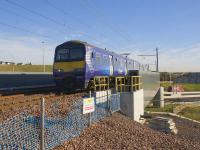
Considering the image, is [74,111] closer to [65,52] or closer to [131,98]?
[131,98]

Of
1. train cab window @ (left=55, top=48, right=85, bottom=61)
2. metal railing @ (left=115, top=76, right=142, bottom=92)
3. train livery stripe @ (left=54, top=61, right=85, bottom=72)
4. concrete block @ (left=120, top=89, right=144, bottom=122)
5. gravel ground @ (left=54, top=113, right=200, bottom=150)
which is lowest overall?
gravel ground @ (left=54, top=113, right=200, bottom=150)

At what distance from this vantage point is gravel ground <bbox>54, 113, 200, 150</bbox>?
34.0 ft

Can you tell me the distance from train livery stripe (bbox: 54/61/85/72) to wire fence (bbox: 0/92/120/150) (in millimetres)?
6227

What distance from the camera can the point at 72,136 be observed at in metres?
10.5

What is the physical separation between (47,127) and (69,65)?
34.8 ft

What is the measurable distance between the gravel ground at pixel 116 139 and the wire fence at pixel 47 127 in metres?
0.27

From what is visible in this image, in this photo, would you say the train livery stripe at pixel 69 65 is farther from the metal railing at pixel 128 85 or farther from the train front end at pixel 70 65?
the metal railing at pixel 128 85

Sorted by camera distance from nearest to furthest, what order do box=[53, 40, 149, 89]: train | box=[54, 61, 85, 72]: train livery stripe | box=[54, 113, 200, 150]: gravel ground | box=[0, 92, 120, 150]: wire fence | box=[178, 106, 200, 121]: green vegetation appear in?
box=[0, 92, 120, 150]: wire fence → box=[54, 113, 200, 150]: gravel ground → box=[53, 40, 149, 89]: train → box=[54, 61, 85, 72]: train livery stripe → box=[178, 106, 200, 121]: green vegetation

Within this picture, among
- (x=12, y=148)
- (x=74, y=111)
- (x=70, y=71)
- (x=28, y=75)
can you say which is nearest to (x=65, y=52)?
(x=70, y=71)

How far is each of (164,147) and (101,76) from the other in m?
9.32

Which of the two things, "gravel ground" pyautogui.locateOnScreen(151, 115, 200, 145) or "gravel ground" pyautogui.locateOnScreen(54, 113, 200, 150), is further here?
"gravel ground" pyautogui.locateOnScreen(151, 115, 200, 145)

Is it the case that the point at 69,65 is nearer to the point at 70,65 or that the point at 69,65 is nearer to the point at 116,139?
the point at 70,65

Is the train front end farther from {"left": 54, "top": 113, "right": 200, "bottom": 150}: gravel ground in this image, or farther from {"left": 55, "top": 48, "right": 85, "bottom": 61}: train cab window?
{"left": 54, "top": 113, "right": 200, "bottom": 150}: gravel ground

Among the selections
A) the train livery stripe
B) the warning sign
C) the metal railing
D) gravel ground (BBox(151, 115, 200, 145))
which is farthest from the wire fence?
gravel ground (BBox(151, 115, 200, 145))
